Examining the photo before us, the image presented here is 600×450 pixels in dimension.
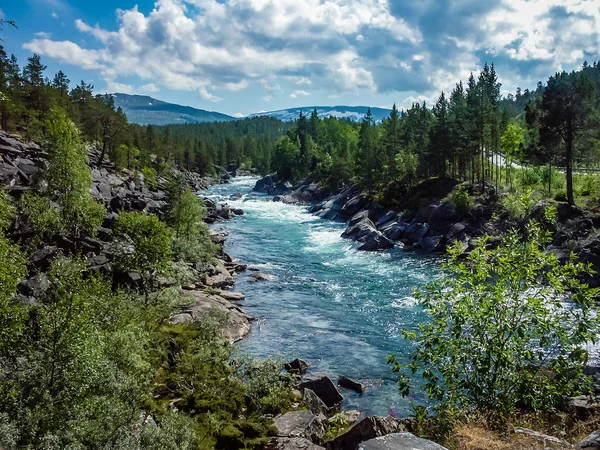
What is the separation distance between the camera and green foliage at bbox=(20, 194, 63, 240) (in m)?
35.6

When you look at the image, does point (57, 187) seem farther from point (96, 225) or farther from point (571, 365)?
point (571, 365)

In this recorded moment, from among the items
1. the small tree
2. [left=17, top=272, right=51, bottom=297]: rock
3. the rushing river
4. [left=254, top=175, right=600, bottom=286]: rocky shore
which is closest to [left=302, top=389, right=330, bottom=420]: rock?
the rushing river

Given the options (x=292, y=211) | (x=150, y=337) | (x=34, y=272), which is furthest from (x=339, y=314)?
(x=292, y=211)

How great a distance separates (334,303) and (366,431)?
23.6 metres

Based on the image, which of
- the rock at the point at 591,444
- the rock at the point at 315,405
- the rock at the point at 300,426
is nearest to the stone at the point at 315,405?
the rock at the point at 315,405

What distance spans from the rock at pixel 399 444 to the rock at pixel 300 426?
11.1 m

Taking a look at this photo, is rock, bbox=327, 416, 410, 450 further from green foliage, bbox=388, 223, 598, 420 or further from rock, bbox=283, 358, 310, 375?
rock, bbox=283, 358, 310, 375

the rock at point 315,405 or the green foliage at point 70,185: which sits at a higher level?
the green foliage at point 70,185

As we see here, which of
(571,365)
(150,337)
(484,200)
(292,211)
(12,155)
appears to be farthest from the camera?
(292,211)

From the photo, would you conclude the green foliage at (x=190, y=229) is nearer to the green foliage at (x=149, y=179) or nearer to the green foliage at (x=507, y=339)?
the green foliage at (x=507, y=339)

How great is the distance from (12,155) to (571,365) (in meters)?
56.0

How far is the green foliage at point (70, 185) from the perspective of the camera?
40281 mm

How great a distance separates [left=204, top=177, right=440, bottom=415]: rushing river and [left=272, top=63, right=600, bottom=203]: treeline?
19858 mm

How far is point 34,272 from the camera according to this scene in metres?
32.1
